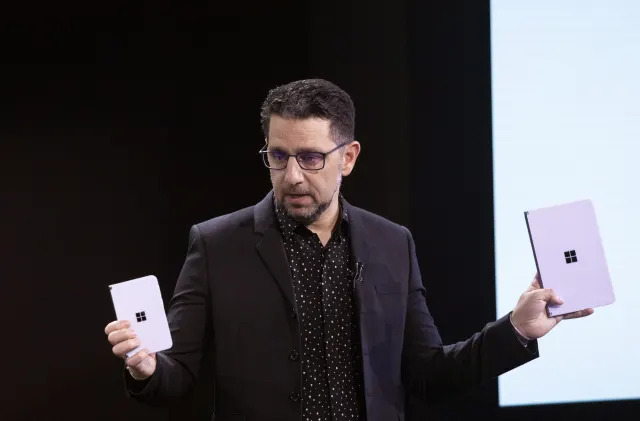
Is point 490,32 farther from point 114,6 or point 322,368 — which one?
point 322,368

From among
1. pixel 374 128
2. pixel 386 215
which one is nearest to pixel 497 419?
pixel 386 215

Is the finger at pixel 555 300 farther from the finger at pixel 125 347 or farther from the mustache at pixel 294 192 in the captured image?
the finger at pixel 125 347

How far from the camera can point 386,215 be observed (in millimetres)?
3391

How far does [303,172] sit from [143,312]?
1.77 ft

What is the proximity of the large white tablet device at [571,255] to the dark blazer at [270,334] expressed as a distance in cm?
20

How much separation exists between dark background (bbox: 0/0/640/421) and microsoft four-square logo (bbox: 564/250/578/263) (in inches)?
51.9

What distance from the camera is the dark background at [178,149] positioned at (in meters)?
3.17

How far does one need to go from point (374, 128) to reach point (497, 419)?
51.4 inches

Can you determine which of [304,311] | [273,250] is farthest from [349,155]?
[304,311]

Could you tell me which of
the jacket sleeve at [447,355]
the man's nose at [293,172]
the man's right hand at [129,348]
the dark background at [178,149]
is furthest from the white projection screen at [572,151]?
the man's right hand at [129,348]

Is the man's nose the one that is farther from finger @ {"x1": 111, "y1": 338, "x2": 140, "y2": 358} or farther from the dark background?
the dark background

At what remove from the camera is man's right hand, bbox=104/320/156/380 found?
1.95 metres

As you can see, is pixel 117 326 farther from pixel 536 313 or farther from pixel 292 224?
pixel 536 313

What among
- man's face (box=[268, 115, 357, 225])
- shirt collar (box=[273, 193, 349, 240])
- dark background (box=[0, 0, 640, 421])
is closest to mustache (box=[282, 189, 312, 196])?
man's face (box=[268, 115, 357, 225])
